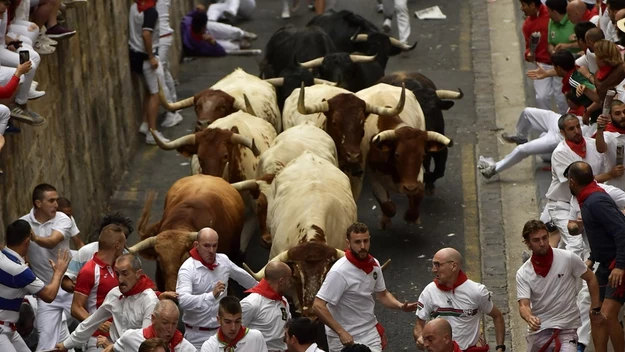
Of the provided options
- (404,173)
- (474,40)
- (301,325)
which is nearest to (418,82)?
(404,173)

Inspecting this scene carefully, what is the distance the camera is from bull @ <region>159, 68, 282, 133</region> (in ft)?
56.9

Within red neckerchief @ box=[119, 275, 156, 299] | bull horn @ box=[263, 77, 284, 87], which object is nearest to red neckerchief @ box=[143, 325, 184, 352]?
red neckerchief @ box=[119, 275, 156, 299]

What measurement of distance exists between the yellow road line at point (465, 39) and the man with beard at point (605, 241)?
10271 millimetres

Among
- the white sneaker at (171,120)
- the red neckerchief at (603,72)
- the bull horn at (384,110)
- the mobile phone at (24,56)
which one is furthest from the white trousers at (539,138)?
the mobile phone at (24,56)

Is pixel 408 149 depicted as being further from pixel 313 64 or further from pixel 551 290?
pixel 551 290

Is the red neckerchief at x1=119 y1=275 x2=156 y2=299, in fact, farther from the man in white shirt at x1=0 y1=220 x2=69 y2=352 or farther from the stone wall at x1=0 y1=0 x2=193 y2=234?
the stone wall at x1=0 y1=0 x2=193 y2=234

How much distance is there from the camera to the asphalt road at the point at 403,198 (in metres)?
16.0

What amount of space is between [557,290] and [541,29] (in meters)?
6.94

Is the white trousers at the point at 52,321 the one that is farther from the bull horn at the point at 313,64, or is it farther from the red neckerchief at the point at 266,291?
the bull horn at the point at 313,64

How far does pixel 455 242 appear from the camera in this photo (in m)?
16.6

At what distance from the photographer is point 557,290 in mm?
12203

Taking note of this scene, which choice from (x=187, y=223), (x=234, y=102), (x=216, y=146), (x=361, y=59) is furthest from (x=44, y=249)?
(x=361, y=59)

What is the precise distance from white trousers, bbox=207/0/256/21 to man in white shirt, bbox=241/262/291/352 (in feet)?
40.8

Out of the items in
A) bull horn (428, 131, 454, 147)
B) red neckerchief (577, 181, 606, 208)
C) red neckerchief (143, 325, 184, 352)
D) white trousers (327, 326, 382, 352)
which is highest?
red neckerchief (577, 181, 606, 208)
